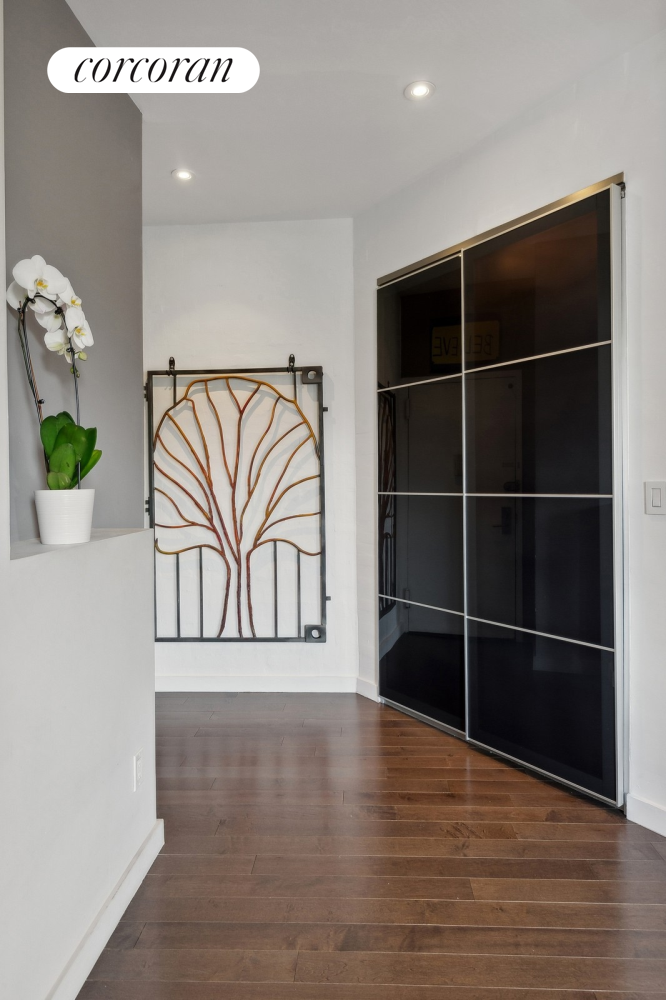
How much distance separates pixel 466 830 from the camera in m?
2.14

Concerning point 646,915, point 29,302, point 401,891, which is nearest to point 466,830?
point 401,891

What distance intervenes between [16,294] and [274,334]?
218cm

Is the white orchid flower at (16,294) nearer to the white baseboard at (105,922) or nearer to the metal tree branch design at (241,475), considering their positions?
the white baseboard at (105,922)

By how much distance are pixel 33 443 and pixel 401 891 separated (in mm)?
1545

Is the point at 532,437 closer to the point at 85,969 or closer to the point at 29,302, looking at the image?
the point at 29,302

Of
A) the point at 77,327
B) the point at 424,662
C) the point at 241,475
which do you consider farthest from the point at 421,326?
the point at 77,327

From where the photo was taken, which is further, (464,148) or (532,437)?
(464,148)

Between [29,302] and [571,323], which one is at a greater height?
[571,323]

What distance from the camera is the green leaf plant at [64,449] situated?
1.55 meters

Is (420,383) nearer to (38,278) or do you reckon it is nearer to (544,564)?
(544,564)

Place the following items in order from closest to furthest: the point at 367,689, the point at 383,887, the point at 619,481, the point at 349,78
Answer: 1. the point at 383,887
2. the point at 619,481
3. the point at 349,78
4. the point at 367,689

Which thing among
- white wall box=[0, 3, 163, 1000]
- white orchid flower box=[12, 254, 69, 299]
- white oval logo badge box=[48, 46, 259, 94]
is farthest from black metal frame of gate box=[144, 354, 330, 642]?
white orchid flower box=[12, 254, 69, 299]

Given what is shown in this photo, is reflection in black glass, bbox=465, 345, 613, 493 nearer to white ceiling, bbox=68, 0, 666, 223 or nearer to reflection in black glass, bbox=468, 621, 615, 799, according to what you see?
reflection in black glass, bbox=468, 621, 615, 799

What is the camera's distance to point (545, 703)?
248 cm
